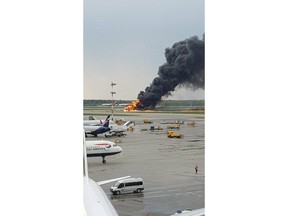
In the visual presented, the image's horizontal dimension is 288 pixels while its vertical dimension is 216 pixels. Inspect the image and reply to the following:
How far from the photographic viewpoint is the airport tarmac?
7789mm

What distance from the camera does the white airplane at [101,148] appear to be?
962 cm

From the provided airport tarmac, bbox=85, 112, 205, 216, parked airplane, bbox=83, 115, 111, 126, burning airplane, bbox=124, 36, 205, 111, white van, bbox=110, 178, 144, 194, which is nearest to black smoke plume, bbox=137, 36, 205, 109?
burning airplane, bbox=124, 36, 205, 111

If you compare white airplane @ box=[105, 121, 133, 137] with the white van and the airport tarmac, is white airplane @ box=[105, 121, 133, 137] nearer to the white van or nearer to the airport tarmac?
the airport tarmac

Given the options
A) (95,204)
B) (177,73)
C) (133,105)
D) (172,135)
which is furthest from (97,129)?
(95,204)

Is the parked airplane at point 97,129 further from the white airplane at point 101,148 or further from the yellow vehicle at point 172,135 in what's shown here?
the yellow vehicle at point 172,135

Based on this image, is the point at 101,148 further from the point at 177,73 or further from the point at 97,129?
the point at 177,73

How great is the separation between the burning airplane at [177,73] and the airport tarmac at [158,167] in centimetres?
49

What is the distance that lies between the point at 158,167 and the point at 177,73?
3.61 metres

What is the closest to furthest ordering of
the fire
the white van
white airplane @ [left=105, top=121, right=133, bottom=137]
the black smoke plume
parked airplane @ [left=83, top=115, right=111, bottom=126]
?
the black smoke plume < the fire < parked airplane @ [left=83, top=115, right=111, bottom=126] < the white van < white airplane @ [left=105, top=121, right=133, bottom=137]

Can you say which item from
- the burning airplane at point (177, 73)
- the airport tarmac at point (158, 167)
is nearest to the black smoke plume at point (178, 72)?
the burning airplane at point (177, 73)

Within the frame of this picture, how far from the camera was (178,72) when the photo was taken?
6551mm
